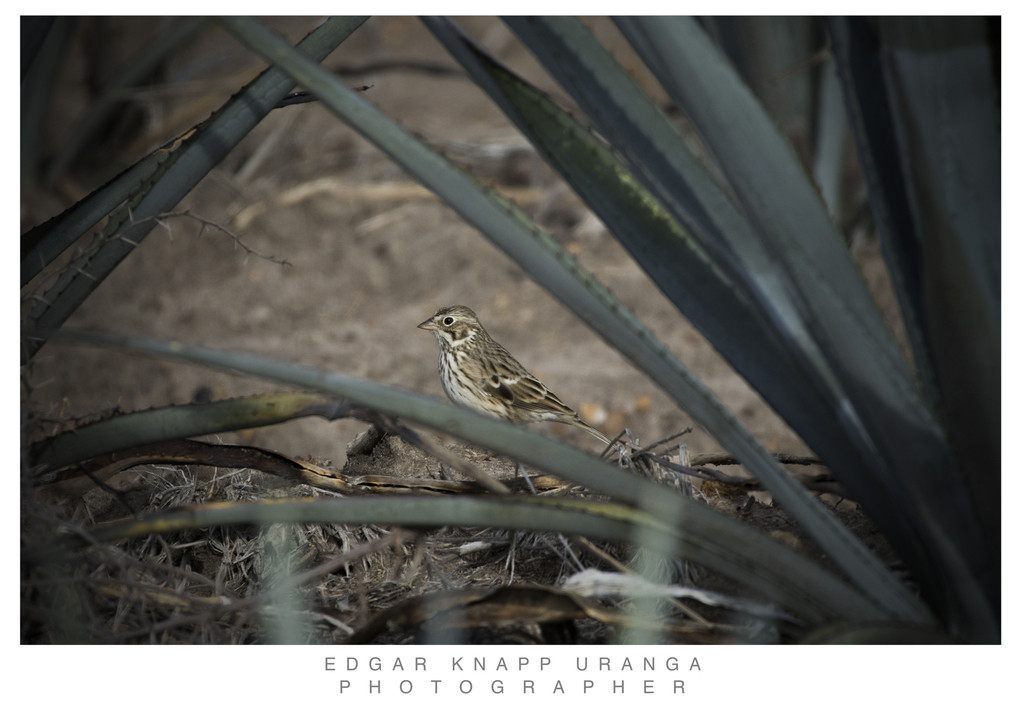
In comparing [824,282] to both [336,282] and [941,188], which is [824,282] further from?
[336,282]

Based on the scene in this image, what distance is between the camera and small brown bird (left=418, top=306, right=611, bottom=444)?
130 inches

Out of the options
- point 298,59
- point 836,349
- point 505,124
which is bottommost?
point 836,349

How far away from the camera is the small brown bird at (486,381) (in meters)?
3.29

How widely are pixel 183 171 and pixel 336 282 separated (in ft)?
15.9

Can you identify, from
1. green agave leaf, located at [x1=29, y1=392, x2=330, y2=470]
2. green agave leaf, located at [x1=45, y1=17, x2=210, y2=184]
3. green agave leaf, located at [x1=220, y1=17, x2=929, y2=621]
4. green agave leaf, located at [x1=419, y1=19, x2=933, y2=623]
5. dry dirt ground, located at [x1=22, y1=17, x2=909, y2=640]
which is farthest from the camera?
green agave leaf, located at [x1=45, y1=17, x2=210, y2=184]

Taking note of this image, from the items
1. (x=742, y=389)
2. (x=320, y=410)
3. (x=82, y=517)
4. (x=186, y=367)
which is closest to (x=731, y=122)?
(x=320, y=410)

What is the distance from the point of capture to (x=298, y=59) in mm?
1214

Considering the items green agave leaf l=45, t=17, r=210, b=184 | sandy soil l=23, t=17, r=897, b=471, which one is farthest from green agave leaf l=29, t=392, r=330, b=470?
green agave leaf l=45, t=17, r=210, b=184

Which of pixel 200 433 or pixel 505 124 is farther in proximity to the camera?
pixel 505 124

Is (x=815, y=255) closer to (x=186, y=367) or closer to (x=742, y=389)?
(x=742, y=389)

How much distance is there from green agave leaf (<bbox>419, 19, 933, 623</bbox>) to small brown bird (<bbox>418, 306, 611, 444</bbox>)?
5.65ft

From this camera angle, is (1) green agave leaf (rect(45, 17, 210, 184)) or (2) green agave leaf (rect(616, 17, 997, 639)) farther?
(1) green agave leaf (rect(45, 17, 210, 184))

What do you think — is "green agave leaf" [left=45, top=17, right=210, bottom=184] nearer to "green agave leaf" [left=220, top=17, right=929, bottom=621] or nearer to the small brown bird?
the small brown bird

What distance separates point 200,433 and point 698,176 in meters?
1.05
